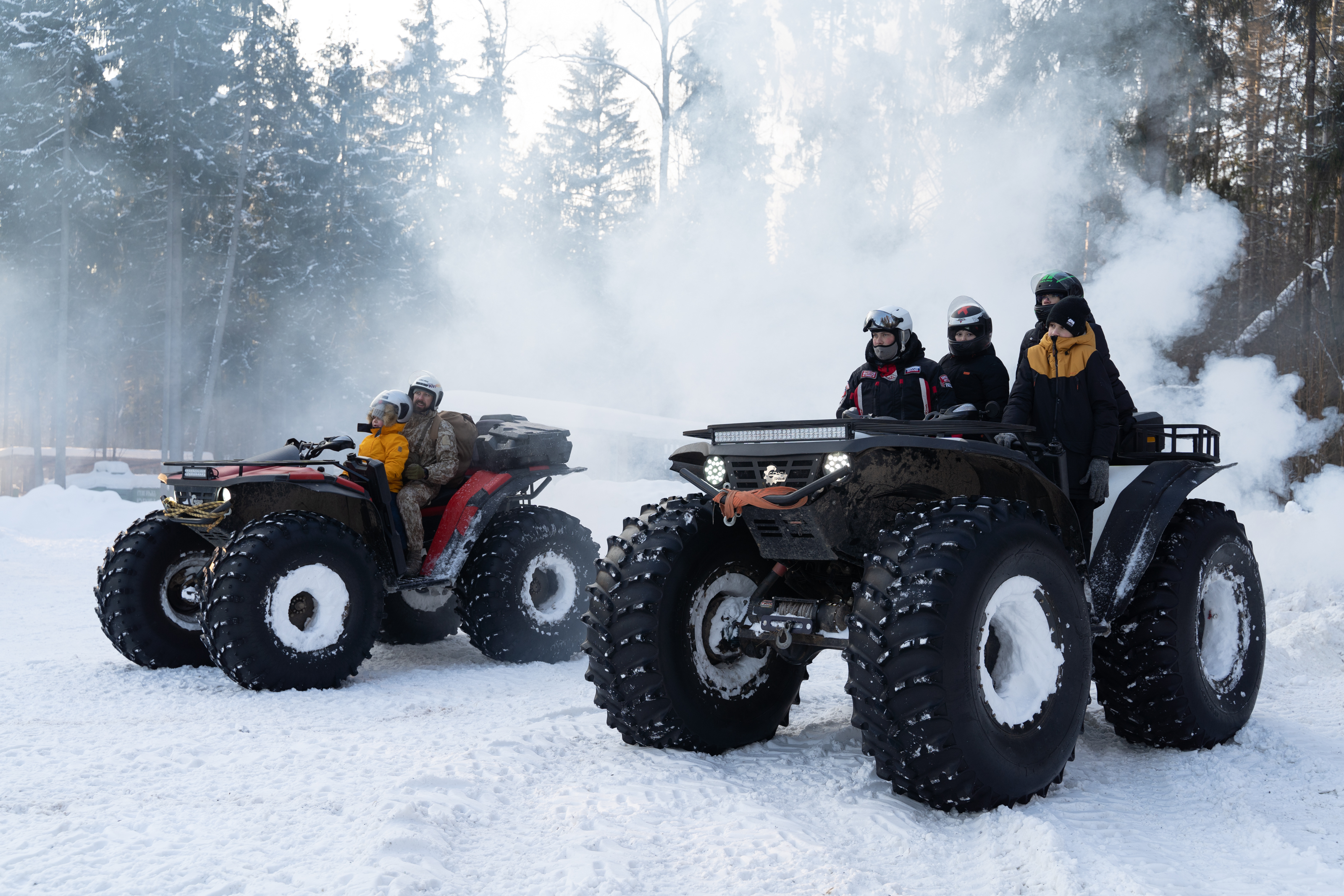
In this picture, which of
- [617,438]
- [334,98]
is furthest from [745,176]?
[334,98]

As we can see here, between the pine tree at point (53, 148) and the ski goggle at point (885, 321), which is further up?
the pine tree at point (53, 148)

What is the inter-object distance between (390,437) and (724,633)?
3430 mm

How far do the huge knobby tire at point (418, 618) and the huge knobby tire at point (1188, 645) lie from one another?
14.4 feet

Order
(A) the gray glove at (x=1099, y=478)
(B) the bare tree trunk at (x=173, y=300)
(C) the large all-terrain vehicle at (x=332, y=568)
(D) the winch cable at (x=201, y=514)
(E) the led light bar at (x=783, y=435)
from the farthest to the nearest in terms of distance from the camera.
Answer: (B) the bare tree trunk at (x=173, y=300), (D) the winch cable at (x=201, y=514), (C) the large all-terrain vehicle at (x=332, y=568), (A) the gray glove at (x=1099, y=478), (E) the led light bar at (x=783, y=435)

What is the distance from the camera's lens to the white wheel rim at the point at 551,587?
6652mm

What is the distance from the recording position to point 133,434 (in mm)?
44156

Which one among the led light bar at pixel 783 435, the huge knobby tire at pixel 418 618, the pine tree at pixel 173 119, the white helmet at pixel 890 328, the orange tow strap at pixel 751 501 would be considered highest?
the pine tree at pixel 173 119

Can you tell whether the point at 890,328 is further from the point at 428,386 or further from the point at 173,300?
the point at 173,300

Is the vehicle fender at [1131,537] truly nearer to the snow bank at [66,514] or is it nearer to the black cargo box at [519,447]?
the black cargo box at [519,447]

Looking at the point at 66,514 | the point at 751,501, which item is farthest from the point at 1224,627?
the point at 66,514

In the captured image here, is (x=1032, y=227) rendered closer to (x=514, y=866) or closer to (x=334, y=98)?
(x=514, y=866)

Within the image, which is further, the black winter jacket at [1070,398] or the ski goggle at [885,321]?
the ski goggle at [885,321]

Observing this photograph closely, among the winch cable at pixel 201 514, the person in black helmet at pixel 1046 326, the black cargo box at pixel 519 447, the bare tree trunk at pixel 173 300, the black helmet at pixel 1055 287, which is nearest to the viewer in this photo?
the person in black helmet at pixel 1046 326

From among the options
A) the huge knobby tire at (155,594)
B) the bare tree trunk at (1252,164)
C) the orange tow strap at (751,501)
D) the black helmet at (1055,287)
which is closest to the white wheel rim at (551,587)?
the huge knobby tire at (155,594)
